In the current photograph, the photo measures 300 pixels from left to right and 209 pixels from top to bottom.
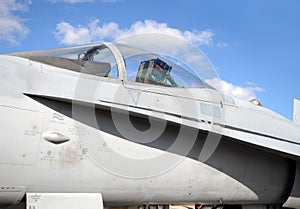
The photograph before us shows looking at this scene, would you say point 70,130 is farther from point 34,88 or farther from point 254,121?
point 254,121

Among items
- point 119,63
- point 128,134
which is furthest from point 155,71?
point 128,134

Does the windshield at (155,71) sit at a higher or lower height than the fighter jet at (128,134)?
higher

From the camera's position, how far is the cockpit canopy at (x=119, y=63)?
4305mm

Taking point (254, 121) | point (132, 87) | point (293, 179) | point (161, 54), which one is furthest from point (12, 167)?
point (293, 179)

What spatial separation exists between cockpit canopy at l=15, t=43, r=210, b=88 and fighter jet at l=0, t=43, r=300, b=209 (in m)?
0.01

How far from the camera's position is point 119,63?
4.55 m

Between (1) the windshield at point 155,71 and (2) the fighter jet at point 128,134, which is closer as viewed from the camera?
(2) the fighter jet at point 128,134

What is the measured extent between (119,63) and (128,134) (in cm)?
99

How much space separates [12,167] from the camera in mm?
3424

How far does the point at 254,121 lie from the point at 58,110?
11.0 feet

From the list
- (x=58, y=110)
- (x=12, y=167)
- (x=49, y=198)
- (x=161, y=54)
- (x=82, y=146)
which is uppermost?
(x=161, y=54)

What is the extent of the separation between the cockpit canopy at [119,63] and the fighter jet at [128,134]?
0.01 metres

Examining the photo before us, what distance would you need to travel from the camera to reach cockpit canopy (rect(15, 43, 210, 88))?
4305 millimetres

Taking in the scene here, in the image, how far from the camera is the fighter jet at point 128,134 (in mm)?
3576
